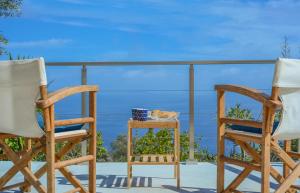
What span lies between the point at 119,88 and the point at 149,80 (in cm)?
36

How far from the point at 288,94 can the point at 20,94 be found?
1.71 meters

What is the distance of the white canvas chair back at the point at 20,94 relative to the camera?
298 cm

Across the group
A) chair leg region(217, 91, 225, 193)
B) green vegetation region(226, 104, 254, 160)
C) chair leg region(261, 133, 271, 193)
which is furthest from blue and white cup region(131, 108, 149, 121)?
green vegetation region(226, 104, 254, 160)

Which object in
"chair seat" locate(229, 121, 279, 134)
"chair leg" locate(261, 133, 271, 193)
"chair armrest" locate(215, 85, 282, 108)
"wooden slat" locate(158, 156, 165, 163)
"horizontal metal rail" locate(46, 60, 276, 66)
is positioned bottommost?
"wooden slat" locate(158, 156, 165, 163)

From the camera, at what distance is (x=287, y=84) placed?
9.74 feet

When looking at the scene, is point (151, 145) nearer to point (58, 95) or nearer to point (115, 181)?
point (115, 181)

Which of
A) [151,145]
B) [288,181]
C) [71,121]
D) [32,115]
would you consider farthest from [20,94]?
[151,145]

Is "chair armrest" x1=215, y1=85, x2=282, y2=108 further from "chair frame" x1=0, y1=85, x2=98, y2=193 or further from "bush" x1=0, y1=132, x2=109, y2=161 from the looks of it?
"bush" x1=0, y1=132, x2=109, y2=161

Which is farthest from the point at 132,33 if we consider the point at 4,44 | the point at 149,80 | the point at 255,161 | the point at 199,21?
the point at 255,161

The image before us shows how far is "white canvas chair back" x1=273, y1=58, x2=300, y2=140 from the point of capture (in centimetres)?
293

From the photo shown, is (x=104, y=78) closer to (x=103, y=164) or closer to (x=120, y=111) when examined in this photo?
(x=120, y=111)

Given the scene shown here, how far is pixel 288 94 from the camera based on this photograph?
120 inches

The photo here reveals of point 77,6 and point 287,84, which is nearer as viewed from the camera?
point 287,84

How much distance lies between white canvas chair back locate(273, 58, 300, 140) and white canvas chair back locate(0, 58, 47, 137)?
4.74 ft
